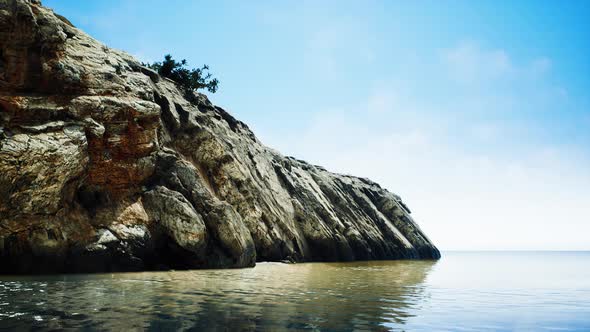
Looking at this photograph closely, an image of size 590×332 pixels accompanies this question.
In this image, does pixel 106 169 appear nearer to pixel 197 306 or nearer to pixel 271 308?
pixel 197 306

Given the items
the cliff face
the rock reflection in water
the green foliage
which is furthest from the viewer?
the green foliage

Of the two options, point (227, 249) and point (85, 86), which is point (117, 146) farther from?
point (227, 249)

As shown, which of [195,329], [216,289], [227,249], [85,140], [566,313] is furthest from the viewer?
[227,249]

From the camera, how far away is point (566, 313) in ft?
39.0

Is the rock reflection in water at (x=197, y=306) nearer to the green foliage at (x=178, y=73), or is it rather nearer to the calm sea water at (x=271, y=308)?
the calm sea water at (x=271, y=308)

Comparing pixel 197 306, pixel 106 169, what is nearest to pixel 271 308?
pixel 197 306

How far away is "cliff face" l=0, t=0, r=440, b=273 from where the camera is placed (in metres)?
21.4

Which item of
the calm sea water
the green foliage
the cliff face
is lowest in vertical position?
the calm sea water

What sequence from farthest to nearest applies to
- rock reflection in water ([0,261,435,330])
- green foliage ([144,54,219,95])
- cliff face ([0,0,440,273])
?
green foliage ([144,54,219,95]), cliff face ([0,0,440,273]), rock reflection in water ([0,261,435,330])

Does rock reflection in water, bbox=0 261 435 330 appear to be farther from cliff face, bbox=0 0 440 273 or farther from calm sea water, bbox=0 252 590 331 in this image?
Result: cliff face, bbox=0 0 440 273

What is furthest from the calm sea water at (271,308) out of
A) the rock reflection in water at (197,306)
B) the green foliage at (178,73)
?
the green foliage at (178,73)

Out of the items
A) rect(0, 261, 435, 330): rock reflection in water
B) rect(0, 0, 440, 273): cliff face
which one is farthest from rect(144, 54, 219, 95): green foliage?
rect(0, 261, 435, 330): rock reflection in water

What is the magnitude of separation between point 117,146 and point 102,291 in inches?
603

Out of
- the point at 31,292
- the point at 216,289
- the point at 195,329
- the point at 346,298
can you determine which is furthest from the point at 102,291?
the point at 346,298
